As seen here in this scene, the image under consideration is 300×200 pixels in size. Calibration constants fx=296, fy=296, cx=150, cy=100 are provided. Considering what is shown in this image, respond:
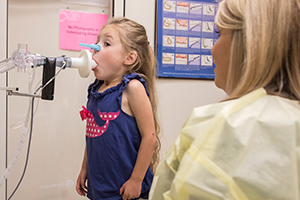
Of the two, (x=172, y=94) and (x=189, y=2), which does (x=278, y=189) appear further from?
(x=189, y=2)

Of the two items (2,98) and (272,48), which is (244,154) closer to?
(272,48)

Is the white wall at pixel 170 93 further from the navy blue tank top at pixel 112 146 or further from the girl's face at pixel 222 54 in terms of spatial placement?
the girl's face at pixel 222 54

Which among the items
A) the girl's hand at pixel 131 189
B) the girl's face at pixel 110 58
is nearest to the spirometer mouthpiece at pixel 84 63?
the girl's face at pixel 110 58

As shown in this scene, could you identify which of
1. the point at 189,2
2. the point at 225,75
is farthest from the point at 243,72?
the point at 189,2

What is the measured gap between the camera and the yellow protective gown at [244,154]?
44 centimetres

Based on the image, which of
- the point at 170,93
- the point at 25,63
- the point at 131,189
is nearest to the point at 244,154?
the point at 131,189

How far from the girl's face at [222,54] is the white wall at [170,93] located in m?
1.03

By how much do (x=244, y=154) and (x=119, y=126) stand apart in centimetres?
69

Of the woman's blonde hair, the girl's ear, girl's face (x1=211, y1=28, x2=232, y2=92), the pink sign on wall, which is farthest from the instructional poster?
the woman's blonde hair

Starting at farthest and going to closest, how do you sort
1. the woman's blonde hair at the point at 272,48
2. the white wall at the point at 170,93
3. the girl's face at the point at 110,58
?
the white wall at the point at 170,93, the girl's face at the point at 110,58, the woman's blonde hair at the point at 272,48

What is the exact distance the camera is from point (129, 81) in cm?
113

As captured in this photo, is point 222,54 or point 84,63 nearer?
point 222,54

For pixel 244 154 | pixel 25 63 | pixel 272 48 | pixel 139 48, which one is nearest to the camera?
pixel 244 154

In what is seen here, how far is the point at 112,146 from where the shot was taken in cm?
108
